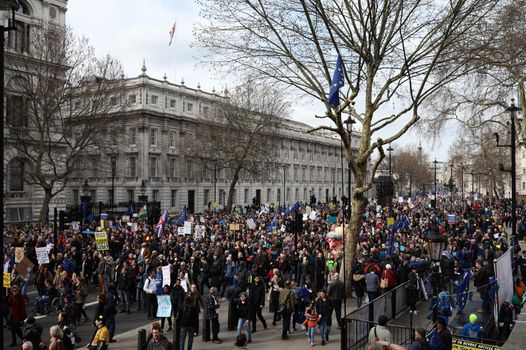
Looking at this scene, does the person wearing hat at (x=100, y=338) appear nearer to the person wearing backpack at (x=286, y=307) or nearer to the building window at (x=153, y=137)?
the person wearing backpack at (x=286, y=307)

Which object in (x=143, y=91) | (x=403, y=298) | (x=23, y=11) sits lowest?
(x=403, y=298)

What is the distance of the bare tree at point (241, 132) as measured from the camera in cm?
5162

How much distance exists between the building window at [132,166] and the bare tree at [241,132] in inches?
363

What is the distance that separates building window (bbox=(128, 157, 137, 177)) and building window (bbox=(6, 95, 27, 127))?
76.8 ft

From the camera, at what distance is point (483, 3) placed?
12773 millimetres

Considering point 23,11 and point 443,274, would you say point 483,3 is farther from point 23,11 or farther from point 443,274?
point 23,11

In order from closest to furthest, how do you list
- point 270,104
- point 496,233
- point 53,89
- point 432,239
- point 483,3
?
point 432,239, point 483,3, point 496,233, point 53,89, point 270,104

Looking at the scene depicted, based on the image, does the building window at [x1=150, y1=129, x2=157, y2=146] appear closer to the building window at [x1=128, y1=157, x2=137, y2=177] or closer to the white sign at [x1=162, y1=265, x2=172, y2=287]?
the building window at [x1=128, y1=157, x2=137, y2=177]

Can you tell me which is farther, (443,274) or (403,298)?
(443,274)

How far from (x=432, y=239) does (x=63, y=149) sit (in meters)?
38.9

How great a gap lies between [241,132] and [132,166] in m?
15.4

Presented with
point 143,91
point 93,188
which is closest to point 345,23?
point 143,91

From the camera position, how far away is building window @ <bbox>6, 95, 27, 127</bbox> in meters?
33.2

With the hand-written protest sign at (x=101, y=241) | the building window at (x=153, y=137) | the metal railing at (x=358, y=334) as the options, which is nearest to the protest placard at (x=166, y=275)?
the metal railing at (x=358, y=334)
